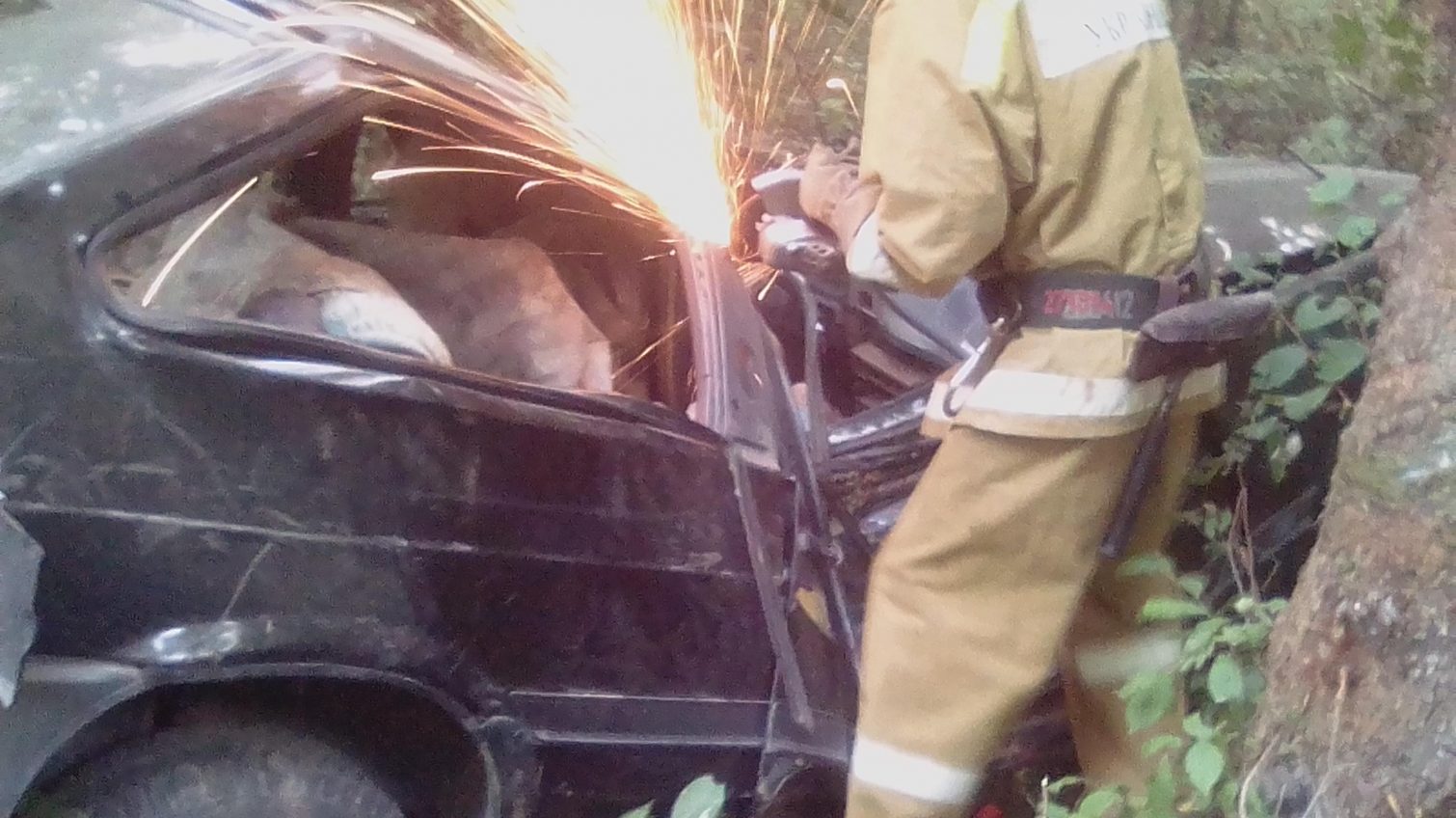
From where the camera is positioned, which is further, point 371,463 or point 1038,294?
point 1038,294

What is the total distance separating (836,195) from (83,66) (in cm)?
146

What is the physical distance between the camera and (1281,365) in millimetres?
2998

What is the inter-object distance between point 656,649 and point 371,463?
715mm

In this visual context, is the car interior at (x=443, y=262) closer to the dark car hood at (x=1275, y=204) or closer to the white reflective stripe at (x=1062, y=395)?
the white reflective stripe at (x=1062, y=395)

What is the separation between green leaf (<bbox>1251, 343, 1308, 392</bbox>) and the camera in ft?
9.78

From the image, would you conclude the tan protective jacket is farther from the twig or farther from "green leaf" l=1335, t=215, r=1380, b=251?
"green leaf" l=1335, t=215, r=1380, b=251

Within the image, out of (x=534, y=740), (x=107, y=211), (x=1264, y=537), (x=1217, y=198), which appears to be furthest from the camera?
(x=1217, y=198)

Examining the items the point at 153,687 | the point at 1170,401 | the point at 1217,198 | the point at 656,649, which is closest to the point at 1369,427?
the point at 1170,401

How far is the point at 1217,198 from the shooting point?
397cm

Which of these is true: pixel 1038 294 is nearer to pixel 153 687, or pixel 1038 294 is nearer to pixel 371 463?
pixel 371 463

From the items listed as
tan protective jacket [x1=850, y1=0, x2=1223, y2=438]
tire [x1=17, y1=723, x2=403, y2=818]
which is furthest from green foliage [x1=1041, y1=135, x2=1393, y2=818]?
tire [x1=17, y1=723, x2=403, y2=818]

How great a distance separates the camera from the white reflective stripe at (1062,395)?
2.53 meters

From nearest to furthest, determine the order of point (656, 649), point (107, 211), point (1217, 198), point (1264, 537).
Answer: point (107, 211) < point (656, 649) < point (1264, 537) < point (1217, 198)

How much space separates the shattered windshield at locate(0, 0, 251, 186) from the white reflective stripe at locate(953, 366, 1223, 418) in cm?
156
